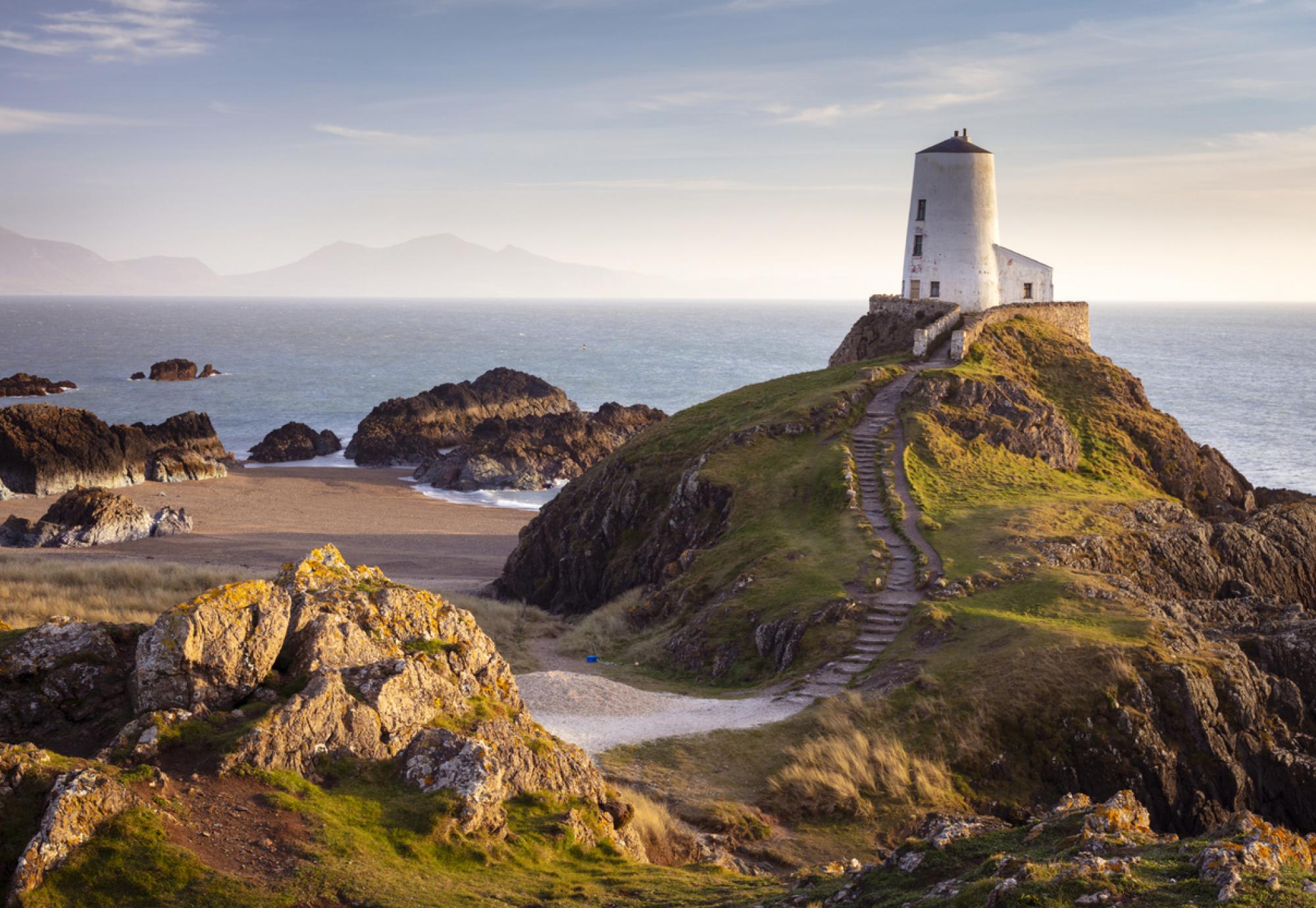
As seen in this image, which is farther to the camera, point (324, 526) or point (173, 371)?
point (173, 371)

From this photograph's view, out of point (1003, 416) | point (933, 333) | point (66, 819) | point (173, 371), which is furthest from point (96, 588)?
point (173, 371)

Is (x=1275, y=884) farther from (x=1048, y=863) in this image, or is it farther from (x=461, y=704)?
(x=461, y=704)

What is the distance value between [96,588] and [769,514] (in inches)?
850

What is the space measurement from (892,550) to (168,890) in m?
23.5

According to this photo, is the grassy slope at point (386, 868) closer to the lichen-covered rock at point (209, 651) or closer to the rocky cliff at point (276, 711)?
the rocky cliff at point (276, 711)

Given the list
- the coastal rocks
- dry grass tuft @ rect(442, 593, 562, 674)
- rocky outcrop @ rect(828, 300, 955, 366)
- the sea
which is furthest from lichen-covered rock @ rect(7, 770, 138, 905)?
the coastal rocks

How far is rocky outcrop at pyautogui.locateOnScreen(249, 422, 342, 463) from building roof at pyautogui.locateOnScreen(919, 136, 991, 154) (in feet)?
172

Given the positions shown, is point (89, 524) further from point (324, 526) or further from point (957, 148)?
point (957, 148)

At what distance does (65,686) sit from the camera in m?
13.9

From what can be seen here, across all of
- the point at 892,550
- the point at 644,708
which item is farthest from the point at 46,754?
the point at 892,550

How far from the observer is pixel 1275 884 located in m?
9.38

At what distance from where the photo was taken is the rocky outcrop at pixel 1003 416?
130 feet

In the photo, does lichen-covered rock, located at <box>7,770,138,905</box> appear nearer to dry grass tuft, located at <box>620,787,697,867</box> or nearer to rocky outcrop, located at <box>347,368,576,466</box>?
dry grass tuft, located at <box>620,787,697,867</box>

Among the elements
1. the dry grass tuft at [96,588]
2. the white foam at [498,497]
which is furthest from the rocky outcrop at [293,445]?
the dry grass tuft at [96,588]
